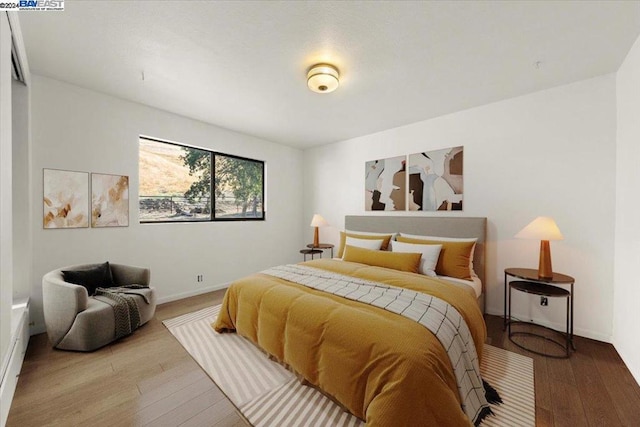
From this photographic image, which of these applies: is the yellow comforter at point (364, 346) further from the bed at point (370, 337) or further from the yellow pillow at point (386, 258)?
the yellow pillow at point (386, 258)

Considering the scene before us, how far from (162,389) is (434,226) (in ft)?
10.7

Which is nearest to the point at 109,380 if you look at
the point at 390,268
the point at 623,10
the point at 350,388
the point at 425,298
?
the point at 350,388

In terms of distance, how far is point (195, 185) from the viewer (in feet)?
12.5

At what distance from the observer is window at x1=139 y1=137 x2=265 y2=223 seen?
338 cm

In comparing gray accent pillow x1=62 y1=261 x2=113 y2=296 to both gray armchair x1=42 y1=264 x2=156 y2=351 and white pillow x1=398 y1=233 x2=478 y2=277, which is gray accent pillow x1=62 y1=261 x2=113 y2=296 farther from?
white pillow x1=398 y1=233 x2=478 y2=277

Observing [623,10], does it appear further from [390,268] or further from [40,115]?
[40,115]

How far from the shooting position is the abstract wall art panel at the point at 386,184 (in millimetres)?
3748

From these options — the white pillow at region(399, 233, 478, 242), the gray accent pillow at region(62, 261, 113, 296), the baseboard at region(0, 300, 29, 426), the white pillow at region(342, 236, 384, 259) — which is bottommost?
the baseboard at region(0, 300, 29, 426)

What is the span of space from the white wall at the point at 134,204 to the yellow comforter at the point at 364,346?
1688mm

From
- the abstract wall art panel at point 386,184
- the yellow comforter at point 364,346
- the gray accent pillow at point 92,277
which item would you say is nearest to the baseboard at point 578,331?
the yellow comforter at point 364,346

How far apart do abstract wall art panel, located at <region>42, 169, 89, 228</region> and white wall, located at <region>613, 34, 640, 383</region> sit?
5.16 meters

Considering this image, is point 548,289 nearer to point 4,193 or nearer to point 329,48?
point 329,48

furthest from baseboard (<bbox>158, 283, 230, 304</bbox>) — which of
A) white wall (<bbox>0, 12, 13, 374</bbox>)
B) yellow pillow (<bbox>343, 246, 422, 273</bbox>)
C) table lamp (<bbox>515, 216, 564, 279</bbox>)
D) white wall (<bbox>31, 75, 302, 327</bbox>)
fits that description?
table lamp (<bbox>515, 216, 564, 279</bbox>)

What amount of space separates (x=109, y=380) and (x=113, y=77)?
277 cm
